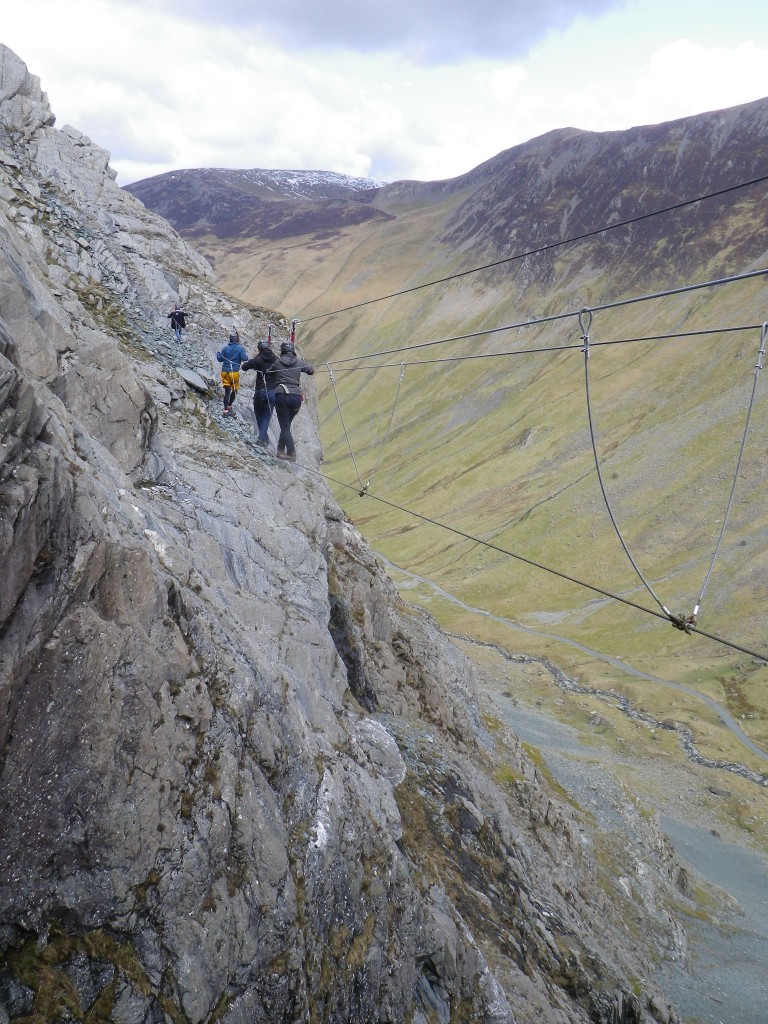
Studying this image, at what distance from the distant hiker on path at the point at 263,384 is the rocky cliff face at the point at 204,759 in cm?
92

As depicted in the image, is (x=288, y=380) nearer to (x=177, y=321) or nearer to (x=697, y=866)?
(x=177, y=321)

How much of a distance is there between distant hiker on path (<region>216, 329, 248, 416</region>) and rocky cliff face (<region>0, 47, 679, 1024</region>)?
1208 mm

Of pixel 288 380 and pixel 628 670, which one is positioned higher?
pixel 288 380

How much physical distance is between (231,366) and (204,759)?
1571 cm

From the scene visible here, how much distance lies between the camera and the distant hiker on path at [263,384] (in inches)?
903

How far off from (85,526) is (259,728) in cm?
527

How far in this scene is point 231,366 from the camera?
24.5 m

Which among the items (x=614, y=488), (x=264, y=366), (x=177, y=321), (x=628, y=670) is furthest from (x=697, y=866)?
(x=614, y=488)

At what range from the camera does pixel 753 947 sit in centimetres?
3753

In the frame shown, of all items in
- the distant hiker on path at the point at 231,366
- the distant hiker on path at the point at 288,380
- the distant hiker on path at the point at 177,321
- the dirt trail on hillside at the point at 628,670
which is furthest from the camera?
the dirt trail on hillside at the point at 628,670

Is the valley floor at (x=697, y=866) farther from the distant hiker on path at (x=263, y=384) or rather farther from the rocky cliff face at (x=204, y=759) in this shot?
the distant hiker on path at (x=263, y=384)

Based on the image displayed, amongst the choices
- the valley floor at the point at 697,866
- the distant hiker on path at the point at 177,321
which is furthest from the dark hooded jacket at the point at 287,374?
the valley floor at the point at 697,866

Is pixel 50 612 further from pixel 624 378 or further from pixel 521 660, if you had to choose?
pixel 624 378

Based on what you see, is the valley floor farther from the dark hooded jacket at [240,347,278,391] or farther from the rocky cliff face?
the dark hooded jacket at [240,347,278,391]
